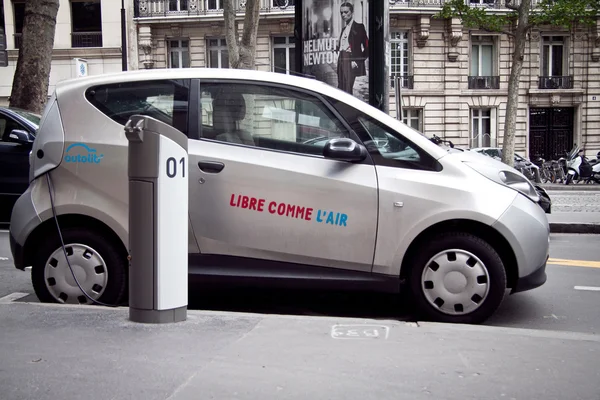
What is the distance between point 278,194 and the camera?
15.4 feet

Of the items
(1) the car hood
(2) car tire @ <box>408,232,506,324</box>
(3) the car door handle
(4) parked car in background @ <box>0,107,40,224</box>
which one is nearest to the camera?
(2) car tire @ <box>408,232,506,324</box>

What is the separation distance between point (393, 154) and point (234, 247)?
4.24 feet

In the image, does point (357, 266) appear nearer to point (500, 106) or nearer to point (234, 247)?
point (234, 247)

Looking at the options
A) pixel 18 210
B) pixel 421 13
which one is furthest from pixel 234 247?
pixel 421 13

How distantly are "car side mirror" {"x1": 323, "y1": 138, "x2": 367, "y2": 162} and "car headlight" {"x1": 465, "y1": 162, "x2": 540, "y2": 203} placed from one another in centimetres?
81

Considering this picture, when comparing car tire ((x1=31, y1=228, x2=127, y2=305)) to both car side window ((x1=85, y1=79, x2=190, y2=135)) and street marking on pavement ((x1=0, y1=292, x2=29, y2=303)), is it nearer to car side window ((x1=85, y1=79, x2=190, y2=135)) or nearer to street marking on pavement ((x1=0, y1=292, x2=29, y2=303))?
street marking on pavement ((x1=0, y1=292, x2=29, y2=303))

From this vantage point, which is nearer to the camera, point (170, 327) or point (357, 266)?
point (170, 327)

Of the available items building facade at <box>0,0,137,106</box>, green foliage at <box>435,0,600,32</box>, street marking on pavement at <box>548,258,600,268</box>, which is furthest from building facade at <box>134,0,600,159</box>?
street marking on pavement at <box>548,258,600,268</box>

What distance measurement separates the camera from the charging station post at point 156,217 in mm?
3926

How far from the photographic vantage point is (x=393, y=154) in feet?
15.7

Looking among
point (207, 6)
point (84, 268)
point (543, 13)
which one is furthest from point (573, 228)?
point (207, 6)

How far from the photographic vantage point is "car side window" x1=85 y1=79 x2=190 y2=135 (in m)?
4.92

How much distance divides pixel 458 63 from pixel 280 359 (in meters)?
30.3

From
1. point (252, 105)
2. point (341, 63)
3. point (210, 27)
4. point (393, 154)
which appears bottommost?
point (393, 154)
